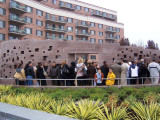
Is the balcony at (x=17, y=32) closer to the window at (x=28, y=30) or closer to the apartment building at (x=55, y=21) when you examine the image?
the apartment building at (x=55, y=21)

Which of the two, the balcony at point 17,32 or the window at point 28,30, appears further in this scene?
the window at point 28,30

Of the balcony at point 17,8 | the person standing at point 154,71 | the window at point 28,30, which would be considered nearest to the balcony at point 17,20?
the balcony at point 17,8

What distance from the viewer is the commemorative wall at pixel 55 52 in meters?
15.1

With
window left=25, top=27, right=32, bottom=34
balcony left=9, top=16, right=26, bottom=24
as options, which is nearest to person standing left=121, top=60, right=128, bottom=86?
balcony left=9, top=16, right=26, bottom=24

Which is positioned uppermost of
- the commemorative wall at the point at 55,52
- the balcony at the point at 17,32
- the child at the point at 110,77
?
the balcony at the point at 17,32

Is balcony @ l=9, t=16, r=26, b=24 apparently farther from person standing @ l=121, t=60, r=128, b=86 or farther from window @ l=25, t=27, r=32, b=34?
person standing @ l=121, t=60, r=128, b=86

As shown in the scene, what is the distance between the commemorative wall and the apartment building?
744 inches

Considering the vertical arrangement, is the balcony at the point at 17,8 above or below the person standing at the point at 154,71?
above

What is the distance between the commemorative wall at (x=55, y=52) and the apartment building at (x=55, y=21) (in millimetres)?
Answer: 18899

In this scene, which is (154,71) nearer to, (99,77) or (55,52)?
(99,77)

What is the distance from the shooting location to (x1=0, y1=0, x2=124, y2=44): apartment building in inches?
1355

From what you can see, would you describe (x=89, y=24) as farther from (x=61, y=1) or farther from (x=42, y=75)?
(x=42, y=75)

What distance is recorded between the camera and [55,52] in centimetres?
1509

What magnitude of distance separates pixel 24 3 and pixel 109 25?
2548 centimetres
